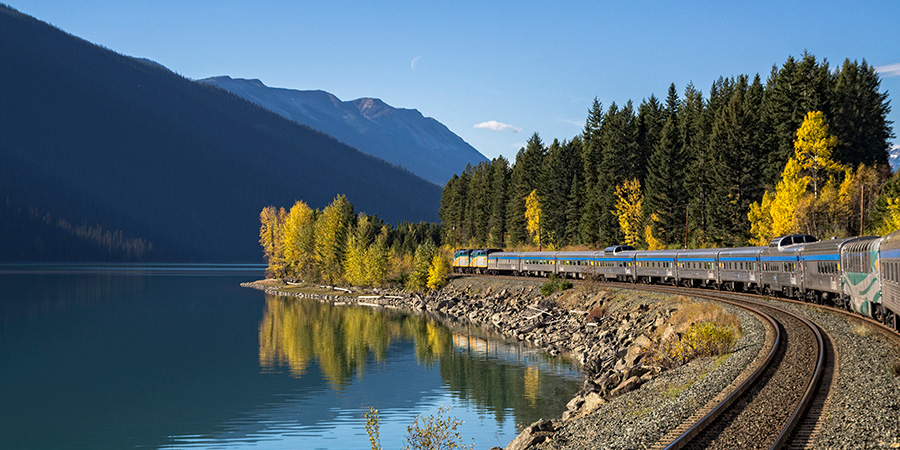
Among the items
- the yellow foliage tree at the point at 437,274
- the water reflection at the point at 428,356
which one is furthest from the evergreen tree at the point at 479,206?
the water reflection at the point at 428,356

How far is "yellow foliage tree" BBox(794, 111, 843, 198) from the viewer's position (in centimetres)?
6112

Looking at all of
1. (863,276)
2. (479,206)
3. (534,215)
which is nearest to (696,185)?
(534,215)

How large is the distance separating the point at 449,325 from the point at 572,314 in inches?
630

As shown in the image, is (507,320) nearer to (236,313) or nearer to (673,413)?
(236,313)

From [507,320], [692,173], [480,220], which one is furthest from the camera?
[480,220]

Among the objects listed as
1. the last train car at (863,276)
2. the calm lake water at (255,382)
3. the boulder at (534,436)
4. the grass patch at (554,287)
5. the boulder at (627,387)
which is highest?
the last train car at (863,276)

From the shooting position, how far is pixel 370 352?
175 ft

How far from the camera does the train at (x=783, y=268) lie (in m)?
27.2

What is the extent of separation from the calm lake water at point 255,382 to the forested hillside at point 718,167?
29.6 metres

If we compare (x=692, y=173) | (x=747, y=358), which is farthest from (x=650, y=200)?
(x=747, y=358)

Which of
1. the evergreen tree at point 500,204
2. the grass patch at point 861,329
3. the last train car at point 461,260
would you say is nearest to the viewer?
the grass patch at point 861,329

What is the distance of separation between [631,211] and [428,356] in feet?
152

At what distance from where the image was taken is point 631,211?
8862cm

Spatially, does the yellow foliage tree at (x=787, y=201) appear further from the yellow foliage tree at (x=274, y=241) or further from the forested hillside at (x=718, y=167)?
the yellow foliage tree at (x=274, y=241)
